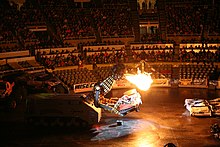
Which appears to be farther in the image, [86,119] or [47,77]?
[47,77]

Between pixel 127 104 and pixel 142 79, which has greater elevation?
pixel 142 79

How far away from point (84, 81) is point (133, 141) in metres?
15.9

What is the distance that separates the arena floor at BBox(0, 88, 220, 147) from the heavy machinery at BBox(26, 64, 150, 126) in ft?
2.66

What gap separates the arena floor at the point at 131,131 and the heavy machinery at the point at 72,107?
0.81 meters

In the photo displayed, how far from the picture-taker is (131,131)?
1155 inches

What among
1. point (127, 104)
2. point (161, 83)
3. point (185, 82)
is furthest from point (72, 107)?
point (185, 82)

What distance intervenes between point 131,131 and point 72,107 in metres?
4.96

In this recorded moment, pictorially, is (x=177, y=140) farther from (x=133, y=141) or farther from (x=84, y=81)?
(x=84, y=81)

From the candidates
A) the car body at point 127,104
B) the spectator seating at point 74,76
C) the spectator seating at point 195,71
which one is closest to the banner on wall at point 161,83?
the spectator seating at point 195,71

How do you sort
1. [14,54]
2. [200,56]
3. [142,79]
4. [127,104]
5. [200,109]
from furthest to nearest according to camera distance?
[200,56] → [14,54] → [200,109] → [142,79] → [127,104]

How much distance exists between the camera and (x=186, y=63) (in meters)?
46.4

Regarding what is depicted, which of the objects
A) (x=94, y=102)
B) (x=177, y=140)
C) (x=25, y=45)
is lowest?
(x=177, y=140)

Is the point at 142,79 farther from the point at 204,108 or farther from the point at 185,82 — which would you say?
the point at 185,82

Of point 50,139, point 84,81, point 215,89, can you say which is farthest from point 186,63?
point 50,139
